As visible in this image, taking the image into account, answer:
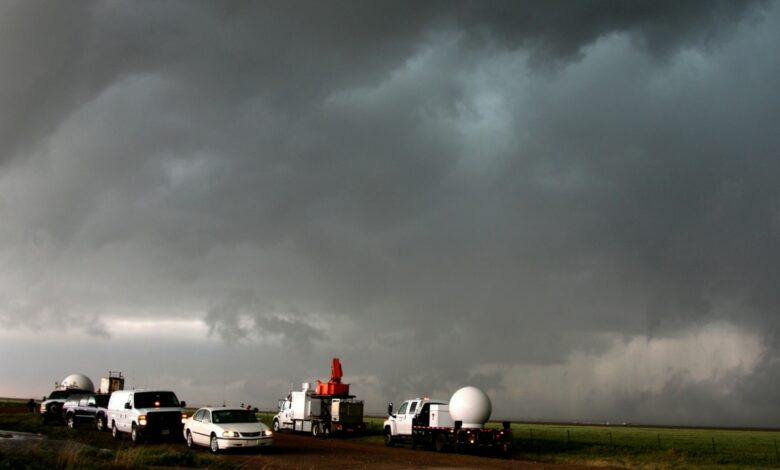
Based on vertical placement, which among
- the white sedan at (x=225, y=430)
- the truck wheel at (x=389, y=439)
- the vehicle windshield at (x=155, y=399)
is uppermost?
the vehicle windshield at (x=155, y=399)

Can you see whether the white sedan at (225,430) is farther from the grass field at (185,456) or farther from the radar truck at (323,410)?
the radar truck at (323,410)

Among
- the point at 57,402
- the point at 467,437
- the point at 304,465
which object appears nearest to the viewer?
the point at 304,465

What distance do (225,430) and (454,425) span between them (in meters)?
11.5

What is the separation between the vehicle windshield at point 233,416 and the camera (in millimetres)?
26594

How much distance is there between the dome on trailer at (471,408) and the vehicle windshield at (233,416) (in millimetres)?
9790

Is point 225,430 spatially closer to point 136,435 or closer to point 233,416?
point 233,416

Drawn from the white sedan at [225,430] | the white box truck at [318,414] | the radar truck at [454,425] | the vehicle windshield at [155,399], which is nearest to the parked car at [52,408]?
the white box truck at [318,414]

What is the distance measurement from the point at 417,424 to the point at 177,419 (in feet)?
38.4

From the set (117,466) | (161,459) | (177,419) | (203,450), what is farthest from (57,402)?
(117,466)

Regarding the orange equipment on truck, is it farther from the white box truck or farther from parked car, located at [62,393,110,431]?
parked car, located at [62,393,110,431]

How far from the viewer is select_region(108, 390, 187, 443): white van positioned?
29.2m

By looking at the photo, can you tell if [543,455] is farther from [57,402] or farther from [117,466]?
[57,402]

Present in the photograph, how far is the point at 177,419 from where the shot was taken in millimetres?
29734

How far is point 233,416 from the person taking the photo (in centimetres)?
2711
